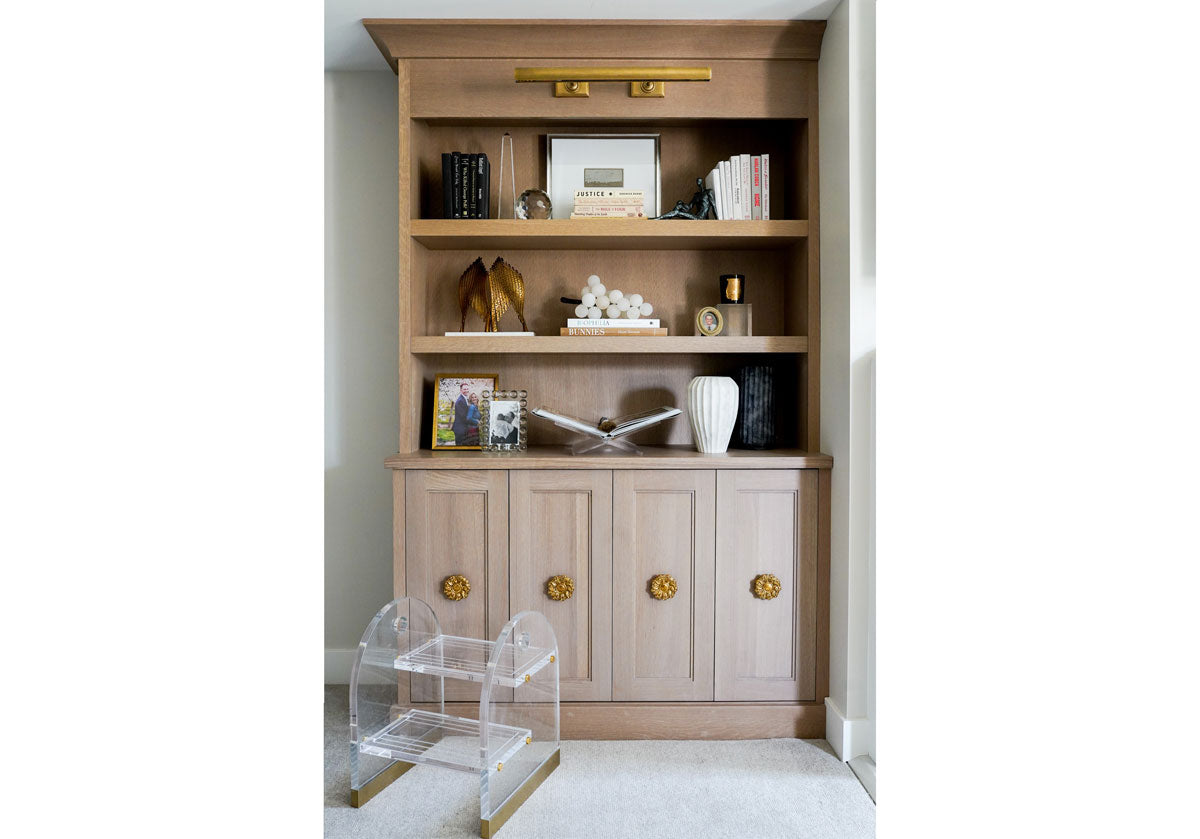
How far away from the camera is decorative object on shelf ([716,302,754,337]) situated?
248 centimetres

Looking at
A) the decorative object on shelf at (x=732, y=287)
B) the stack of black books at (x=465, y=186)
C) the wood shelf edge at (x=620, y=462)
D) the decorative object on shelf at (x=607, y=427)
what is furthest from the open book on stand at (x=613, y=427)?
the stack of black books at (x=465, y=186)

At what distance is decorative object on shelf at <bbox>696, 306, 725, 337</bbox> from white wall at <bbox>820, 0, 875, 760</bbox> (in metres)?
0.37

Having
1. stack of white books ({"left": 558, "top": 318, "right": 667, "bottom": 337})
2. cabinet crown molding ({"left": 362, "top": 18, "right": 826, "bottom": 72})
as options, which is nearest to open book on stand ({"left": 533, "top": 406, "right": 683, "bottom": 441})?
stack of white books ({"left": 558, "top": 318, "right": 667, "bottom": 337})

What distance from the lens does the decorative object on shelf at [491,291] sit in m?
2.50

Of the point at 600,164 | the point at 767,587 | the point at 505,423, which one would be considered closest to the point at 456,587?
the point at 505,423

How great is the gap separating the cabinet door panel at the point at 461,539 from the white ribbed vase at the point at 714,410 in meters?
0.61

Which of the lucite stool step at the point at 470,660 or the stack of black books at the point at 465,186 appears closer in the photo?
the lucite stool step at the point at 470,660

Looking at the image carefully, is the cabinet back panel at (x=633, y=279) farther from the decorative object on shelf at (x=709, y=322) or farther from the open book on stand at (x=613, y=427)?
the open book on stand at (x=613, y=427)

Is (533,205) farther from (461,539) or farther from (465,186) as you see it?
(461,539)

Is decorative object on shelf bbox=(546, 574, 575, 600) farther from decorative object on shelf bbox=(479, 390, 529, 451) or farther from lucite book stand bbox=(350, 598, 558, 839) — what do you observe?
decorative object on shelf bbox=(479, 390, 529, 451)
